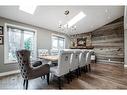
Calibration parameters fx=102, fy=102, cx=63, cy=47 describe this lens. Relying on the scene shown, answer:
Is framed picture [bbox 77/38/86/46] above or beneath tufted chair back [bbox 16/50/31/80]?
above

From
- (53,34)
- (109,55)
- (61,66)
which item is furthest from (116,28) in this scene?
(61,66)

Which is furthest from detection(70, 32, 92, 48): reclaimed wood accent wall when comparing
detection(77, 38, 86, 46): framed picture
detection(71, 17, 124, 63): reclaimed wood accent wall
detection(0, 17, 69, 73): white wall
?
detection(0, 17, 69, 73): white wall

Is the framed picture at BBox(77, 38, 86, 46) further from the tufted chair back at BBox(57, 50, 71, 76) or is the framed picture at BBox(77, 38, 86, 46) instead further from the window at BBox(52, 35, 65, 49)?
the tufted chair back at BBox(57, 50, 71, 76)

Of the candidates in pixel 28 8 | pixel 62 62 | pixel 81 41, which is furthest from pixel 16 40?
pixel 81 41

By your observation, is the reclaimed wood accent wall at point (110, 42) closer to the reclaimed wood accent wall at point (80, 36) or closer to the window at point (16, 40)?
the reclaimed wood accent wall at point (80, 36)

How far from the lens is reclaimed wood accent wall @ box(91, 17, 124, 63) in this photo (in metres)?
6.54

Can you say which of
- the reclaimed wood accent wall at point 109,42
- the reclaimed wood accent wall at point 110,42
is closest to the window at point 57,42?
the reclaimed wood accent wall at point 109,42

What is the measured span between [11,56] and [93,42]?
5923mm

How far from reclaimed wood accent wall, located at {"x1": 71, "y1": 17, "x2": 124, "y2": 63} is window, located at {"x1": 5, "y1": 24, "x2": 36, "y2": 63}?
475 centimetres

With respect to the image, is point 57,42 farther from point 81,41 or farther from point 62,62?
point 62,62

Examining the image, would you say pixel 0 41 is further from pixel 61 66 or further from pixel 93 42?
pixel 93 42

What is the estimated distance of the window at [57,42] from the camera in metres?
7.11

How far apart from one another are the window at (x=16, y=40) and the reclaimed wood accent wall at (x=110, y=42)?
15.7 feet

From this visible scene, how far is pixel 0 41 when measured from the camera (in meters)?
3.82
